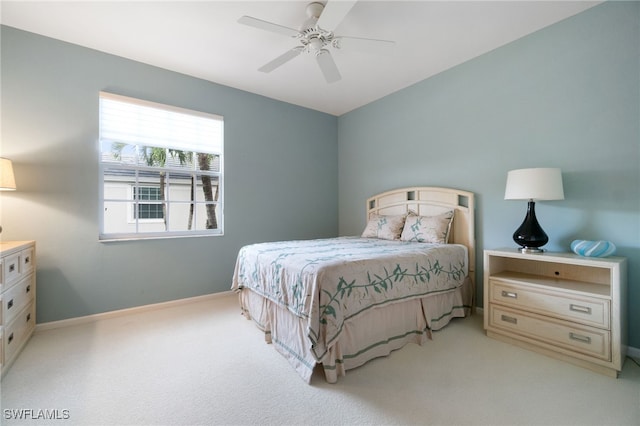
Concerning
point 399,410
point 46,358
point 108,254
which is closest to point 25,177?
point 108,254

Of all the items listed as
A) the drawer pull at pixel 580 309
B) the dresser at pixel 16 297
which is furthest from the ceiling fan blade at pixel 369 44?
the dresser at pixel 16 297

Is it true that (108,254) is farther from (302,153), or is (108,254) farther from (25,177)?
(302,153)

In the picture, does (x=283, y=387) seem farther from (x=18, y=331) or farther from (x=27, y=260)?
(x=27, y=260)

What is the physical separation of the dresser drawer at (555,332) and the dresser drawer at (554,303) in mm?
52

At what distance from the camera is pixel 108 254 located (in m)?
2.83

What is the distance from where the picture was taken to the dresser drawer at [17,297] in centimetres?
186

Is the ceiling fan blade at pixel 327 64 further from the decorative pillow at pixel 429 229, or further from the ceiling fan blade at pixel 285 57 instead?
the decorative pillow at pixel 429 229

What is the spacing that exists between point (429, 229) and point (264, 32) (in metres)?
2.55

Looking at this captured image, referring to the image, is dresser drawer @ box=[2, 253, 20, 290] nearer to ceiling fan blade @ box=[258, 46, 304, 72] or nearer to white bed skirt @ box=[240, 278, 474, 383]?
white bed skirt @ box=[240, 278, 474, 383]

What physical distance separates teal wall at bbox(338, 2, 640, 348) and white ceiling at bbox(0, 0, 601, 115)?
0.72ft

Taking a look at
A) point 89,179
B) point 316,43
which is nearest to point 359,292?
point 316,43

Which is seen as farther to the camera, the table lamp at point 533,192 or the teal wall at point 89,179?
the teal wall at point 89,179

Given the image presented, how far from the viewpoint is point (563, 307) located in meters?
1.96

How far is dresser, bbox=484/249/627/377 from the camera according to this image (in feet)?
5.83
